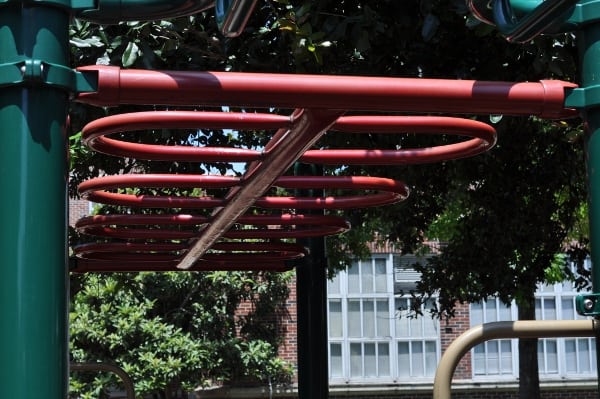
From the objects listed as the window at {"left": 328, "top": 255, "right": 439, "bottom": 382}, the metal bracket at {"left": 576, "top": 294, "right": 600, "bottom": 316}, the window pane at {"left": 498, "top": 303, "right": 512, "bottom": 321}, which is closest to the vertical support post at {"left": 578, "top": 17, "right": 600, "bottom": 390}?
the metal bracket at {"left": 576, "top": 294, "right": 600, "bottom": 316}

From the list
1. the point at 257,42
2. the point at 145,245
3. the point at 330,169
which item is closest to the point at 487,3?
the point at 145,245

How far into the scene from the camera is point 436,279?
9297 millimetres

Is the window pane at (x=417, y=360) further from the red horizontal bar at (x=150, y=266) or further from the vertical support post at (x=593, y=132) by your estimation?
the vertical support post at (x=593, y=132)

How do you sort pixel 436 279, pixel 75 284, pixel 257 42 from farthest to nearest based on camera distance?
pixel 436 279
pixel 75 284
pixel 257 42

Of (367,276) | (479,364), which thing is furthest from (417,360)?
(367,276)

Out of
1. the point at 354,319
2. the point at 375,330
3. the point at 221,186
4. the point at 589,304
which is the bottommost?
the point at 589,304

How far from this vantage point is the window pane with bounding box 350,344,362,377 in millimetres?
18688

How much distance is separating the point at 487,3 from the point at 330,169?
243 inches

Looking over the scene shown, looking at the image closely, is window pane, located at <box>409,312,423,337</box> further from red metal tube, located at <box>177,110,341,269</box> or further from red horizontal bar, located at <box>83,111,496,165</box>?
red horizontal bar, located at <box>83,111,496,165</box>

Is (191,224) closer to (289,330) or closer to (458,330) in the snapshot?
(289,330)

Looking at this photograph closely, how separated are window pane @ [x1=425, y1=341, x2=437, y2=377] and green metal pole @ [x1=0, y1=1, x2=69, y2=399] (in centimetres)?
1751

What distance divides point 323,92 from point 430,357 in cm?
1740

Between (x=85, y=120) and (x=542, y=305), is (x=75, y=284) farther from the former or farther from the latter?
(x=542, y=305)

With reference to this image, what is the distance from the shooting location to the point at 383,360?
61.7 feet
